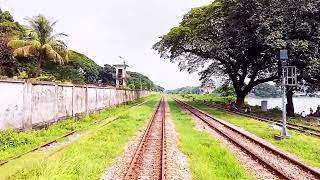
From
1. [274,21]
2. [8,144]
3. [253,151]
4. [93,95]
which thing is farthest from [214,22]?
[8,144]

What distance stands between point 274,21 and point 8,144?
23.3m

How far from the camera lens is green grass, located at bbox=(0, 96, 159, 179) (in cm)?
948

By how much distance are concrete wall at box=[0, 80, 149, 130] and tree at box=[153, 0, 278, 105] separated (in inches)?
555

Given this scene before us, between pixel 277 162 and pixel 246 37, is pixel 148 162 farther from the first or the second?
pixel 246 37

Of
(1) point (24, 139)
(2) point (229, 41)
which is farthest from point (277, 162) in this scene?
(2) point (229, 41)

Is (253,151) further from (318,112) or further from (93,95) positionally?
(318,112)

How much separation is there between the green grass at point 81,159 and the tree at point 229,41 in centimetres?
1757

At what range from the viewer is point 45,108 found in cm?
1858

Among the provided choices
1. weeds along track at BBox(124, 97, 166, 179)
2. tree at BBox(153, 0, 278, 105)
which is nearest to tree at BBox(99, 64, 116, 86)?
tree at BBox(153, 0, 278, 105)

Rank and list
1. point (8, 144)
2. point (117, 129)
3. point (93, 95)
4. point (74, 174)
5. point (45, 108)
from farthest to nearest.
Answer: point (93, 95), point (117, 129), point (45, 108), point (8, 144), point (74, 174)

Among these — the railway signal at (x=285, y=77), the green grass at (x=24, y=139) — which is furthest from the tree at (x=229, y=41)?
the green grass at (x=24, y=139)

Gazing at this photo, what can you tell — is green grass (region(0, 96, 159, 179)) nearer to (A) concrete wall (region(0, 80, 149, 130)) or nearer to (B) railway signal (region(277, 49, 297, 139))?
(A) concrete wall (region(0, 80, 149, 130))

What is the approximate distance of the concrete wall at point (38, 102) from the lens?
1470 cm

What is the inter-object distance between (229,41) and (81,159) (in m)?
28.7
